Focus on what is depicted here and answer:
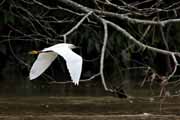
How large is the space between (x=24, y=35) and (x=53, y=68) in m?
0.27

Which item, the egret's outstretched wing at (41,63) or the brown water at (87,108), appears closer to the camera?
the egret's outstretched wing at (41,63)

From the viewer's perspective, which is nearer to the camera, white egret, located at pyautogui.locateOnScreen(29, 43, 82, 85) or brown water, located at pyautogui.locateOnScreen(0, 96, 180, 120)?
white egret, located at pyautogui.locateOnScreen(29, 43, 82, 85)

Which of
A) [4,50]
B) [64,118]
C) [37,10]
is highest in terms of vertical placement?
[37,10]

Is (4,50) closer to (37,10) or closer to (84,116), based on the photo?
(37,10)

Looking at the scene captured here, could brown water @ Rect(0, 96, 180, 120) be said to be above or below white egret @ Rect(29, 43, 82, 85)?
below

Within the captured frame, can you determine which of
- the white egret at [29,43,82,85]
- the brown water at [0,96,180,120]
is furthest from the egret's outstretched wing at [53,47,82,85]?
the brown water at [0,96,180,120]

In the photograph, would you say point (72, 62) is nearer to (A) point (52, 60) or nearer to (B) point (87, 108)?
(A) point (52, 60)

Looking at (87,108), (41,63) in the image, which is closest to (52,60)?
(41,63)

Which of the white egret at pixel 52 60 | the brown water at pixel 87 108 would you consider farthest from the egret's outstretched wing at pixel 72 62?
the brown water at pixel 87 108

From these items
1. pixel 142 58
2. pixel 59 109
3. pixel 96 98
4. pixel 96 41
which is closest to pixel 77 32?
pixel 96 41

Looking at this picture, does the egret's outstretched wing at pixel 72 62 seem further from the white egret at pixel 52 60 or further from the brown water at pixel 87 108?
the brown water at pixel 87 108

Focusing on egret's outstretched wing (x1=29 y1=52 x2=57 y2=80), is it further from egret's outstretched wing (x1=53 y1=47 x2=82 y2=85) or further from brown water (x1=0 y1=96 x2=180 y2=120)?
brown water (x1=0 y1=96 x2=180 y2=120)

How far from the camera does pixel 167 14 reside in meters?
3.63

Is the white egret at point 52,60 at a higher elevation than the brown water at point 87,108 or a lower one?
higher
